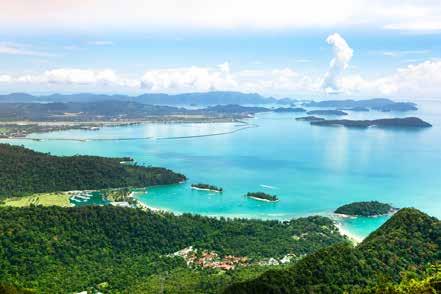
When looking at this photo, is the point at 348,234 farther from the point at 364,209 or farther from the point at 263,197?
the point at 263,197

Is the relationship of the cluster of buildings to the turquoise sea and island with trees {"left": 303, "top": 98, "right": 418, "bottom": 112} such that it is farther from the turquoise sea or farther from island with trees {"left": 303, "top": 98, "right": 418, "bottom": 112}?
island with trees {"left": 303, "top": 98, "right": 418, "bottom": 112}

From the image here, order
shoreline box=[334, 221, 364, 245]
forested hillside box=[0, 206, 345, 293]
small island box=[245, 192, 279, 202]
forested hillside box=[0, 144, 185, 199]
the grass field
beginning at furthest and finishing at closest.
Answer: forested hillside box=[0, 144, 185, 199] → small island box=[245, 192, 279, 202] → the grass field → shoreline box=[334, 221, 364, 245] → forested hillside box=[0, 206, 345, 293]

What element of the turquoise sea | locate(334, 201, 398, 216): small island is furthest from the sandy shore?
locate(334, 201, 398, 216): small island

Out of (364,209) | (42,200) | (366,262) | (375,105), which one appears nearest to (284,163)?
(364,209)

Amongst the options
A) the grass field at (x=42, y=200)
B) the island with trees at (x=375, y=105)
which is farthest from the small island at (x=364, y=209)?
the island with trees at (x=375, y=105)

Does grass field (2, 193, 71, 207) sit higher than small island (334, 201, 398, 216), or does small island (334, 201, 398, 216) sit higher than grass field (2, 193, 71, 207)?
grass field (2, 193, 71, 207)

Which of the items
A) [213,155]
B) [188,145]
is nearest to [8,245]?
[213,155]

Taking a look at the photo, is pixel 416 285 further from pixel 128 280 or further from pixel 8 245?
pixel 8 245
